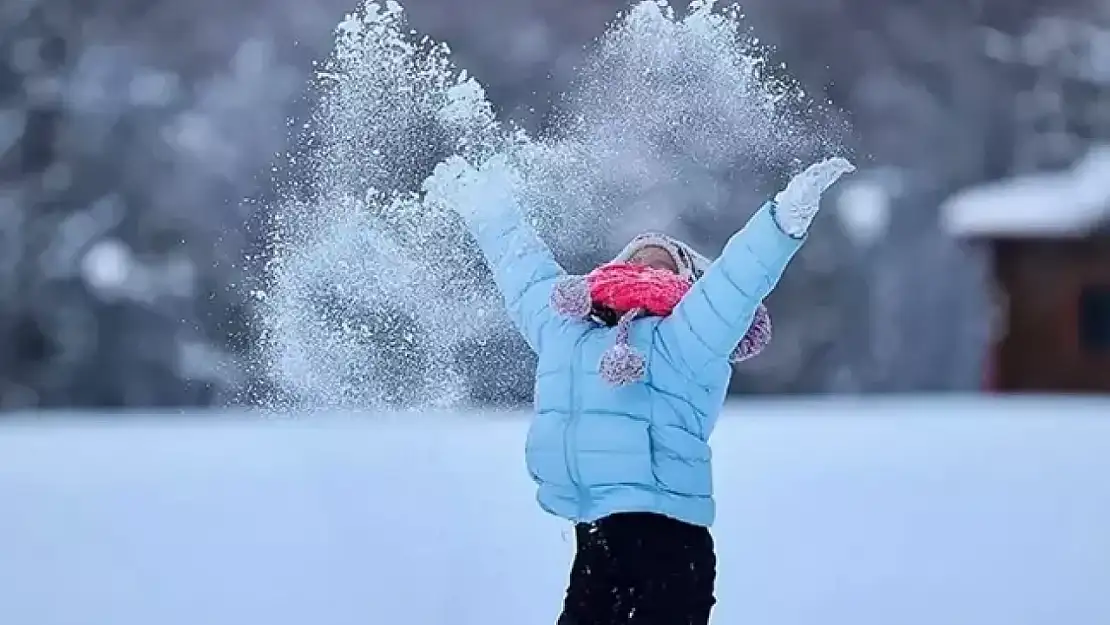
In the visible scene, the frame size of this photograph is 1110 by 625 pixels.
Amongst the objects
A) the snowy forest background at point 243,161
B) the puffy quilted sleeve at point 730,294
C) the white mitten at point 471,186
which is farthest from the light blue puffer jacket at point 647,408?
the snowy forest background at point 243,161

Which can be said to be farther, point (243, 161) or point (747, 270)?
point (243, 161)

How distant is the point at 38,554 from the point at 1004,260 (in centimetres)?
724

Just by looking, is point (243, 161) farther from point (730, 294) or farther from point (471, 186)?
point (730, 294)

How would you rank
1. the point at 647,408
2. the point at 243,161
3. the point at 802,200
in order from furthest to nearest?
1. the point at 243,161
2. the point at 647,408
3. the point at 802,200

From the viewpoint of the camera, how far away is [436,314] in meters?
2.14

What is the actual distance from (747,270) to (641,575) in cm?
34

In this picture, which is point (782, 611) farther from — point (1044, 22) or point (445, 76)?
point (1044, 22)

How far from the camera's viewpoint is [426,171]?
2.12 metres

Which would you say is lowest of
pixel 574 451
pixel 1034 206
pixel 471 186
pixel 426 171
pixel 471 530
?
pixel 574 451

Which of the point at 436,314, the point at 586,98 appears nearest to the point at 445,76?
the point at 586,98

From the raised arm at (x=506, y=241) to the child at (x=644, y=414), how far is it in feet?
0.15

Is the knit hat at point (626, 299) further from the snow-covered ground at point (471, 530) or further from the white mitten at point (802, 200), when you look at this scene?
the snow-covered ground at point (471, 530)

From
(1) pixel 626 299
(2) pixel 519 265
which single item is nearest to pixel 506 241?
(2) pixel 519 265

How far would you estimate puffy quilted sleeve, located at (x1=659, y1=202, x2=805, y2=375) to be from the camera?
1.51m
